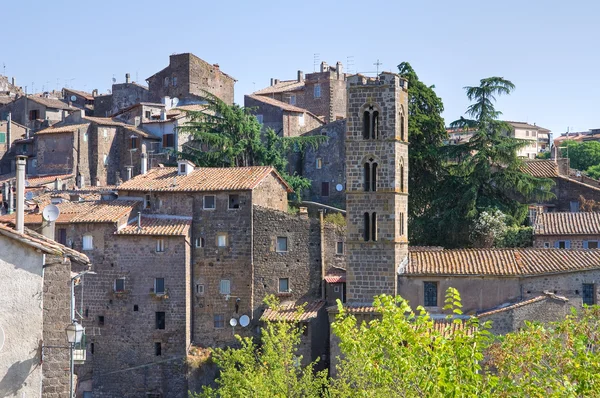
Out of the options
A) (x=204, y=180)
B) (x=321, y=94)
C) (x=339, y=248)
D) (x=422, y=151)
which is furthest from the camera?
(x=321, y=94)

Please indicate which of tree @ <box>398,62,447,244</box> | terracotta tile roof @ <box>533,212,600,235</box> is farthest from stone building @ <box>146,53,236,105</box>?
terracotta tile roof @ <box>533,212,600,235</box>

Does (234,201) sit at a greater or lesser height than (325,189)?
lesser

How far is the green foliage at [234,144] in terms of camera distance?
5778cm

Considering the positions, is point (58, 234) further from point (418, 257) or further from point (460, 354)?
point (460, 354)

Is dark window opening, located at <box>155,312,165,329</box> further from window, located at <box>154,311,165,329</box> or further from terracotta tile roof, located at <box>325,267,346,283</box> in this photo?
terracotta tile roof, located at <box>325,267,346,283</box>

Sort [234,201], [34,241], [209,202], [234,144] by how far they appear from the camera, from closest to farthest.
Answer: [34,241] → [234,201] → [209,202] → [234,144]

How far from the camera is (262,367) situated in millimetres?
41469

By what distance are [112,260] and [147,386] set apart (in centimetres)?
621

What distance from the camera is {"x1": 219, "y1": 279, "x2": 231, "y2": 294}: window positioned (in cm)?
4947

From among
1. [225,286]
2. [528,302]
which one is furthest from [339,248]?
[528,302]

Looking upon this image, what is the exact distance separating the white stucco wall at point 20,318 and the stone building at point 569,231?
115 ft

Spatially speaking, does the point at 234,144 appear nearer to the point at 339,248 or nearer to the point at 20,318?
the point at 339,248

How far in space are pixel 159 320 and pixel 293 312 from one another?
6.55m

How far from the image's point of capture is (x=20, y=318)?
68.7ft
